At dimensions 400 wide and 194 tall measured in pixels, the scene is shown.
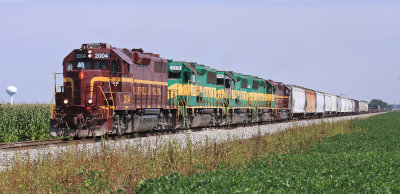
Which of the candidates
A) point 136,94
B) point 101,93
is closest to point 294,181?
point 101,93

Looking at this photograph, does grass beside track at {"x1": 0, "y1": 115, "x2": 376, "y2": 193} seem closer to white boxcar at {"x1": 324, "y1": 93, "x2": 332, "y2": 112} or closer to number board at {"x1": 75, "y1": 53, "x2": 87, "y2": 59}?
number board at {"x1": 75, "y1": 53, "x2": 87, "y2": 59}

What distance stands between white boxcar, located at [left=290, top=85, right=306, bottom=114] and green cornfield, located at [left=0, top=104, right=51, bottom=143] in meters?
30.9

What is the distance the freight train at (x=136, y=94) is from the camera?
19734mm

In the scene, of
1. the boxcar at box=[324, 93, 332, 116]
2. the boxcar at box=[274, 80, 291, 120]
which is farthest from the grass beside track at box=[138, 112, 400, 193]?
the boxcar at box=[324, 93, 332, 116]

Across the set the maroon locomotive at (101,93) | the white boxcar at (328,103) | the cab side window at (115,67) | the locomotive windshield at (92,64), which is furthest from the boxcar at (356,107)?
the locomotive windshield at (92,64)

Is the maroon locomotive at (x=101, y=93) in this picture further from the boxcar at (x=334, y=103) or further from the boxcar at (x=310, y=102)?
the boxcar at (x=334, y=103)

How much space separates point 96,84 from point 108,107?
1181mm

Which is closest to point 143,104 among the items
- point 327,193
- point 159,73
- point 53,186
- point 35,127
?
point 159,73

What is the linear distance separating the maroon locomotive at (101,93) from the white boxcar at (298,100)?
→ 100.0 feet

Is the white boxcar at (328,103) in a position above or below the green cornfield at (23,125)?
above

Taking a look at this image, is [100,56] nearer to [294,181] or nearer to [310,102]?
[294,181]

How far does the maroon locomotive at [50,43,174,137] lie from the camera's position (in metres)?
19.6

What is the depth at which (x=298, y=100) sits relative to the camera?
173 feet

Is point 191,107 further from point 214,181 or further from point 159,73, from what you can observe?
point 214,181
